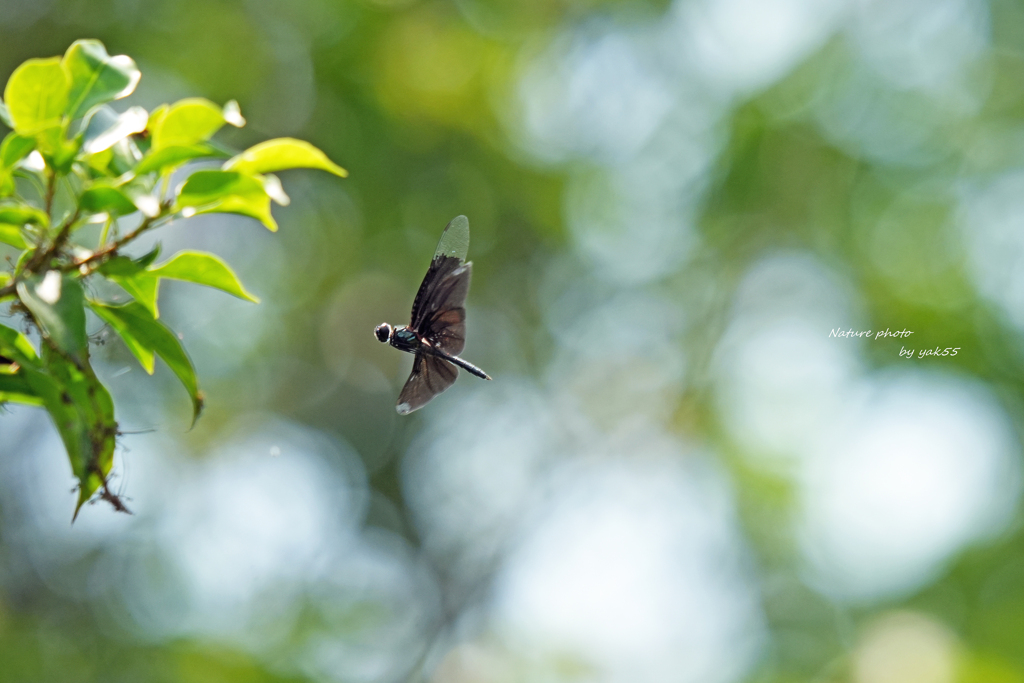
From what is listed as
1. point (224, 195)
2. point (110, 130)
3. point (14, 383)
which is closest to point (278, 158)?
point (224, 195)

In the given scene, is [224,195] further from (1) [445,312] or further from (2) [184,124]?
(1) [445,312]

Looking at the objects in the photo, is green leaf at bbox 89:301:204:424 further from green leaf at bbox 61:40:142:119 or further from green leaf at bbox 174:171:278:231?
green leaf at bbox 61:40:142:119

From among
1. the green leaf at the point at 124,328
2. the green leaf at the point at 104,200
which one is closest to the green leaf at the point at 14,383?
the green leaf at the point at 124,328

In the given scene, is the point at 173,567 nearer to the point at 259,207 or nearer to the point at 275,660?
the point at 275,660

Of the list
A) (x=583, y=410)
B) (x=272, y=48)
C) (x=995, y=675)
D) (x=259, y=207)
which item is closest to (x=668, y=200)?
(x=583, y=410)

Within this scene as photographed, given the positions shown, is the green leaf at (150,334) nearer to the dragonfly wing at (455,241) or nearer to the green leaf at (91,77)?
the green leaf at (91,77)

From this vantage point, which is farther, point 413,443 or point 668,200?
point 668,200

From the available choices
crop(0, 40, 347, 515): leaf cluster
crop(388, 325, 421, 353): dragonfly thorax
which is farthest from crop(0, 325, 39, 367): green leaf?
crop(388, 325, 421, 353): dragonfly thorax
